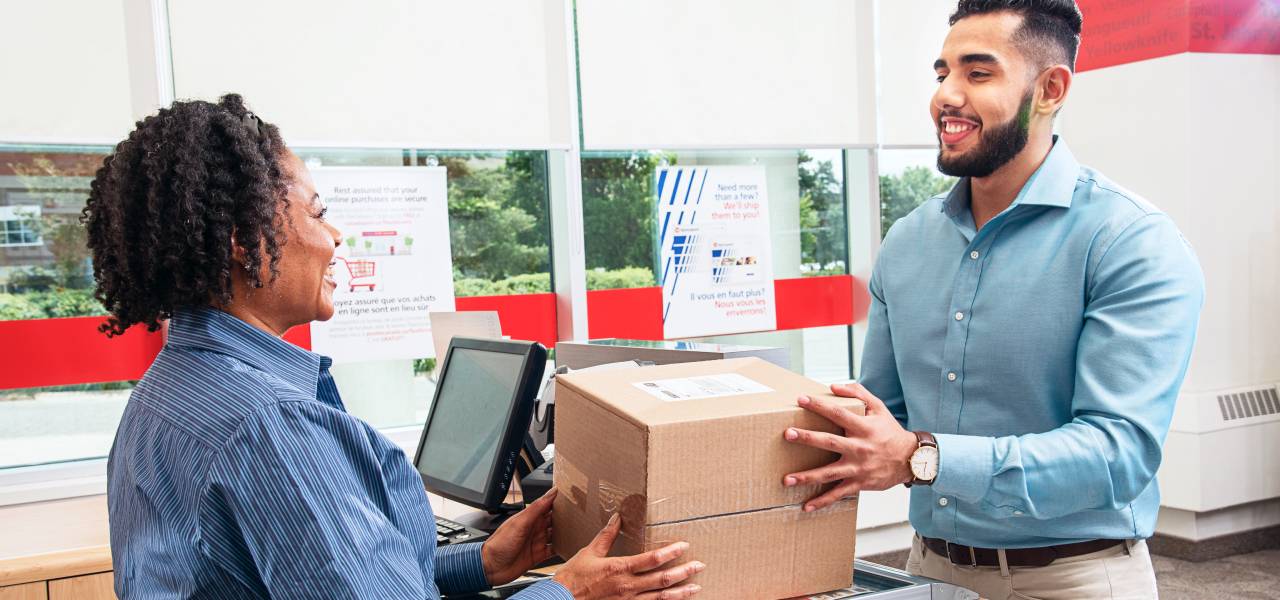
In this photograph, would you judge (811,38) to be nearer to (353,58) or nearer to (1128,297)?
(353,58)

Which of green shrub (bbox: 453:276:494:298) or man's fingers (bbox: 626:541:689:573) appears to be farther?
green shrub (bbox: 453:276:494:298)

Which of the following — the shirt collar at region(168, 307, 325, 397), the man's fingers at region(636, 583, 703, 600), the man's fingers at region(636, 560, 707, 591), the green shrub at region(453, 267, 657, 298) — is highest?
the shirt collar at region(168, 307, 325, 397)

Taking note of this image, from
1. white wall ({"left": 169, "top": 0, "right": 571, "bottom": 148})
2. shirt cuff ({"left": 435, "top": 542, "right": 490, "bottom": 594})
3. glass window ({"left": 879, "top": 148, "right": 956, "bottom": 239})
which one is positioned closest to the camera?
shirt cuff ({"left": 435, "top": 542, "right": 490, "bottom": 594})

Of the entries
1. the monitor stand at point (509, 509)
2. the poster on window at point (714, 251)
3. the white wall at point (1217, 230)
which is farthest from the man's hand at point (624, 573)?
the white wall at point (1217, 230)

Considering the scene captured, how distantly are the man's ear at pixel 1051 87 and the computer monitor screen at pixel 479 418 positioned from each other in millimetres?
1020

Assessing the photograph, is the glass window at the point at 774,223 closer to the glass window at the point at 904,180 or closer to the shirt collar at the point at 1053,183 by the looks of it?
the glass window at the point at 904,180

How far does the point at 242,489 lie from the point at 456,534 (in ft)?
3.41

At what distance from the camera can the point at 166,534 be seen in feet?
3.42

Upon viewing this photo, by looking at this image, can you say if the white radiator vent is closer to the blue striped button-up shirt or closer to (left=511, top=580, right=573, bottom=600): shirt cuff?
(left=511, top=580, right=573, bottom=600): shirt cuff

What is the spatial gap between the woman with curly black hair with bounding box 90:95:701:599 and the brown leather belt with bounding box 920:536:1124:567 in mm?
650

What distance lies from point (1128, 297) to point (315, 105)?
2998 millimetres

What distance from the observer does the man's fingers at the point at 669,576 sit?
116cm

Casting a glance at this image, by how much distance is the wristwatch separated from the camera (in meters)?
1.35

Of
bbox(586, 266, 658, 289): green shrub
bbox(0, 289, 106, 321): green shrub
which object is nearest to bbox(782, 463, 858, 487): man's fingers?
bbox(0, 289, 106, 321): green shrub
